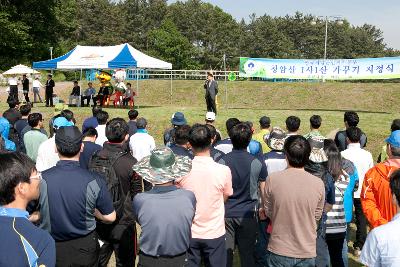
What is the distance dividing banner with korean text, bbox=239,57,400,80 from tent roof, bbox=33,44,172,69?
4979 mm

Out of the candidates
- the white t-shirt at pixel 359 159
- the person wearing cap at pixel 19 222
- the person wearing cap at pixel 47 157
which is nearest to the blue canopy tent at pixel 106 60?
the person wearing cap at pixel 47 157

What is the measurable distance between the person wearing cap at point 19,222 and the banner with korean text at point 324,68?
1994 cm

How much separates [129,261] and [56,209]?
1.42 meters

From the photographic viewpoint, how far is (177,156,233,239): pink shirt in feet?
13.4

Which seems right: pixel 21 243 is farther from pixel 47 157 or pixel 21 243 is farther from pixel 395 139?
pixel 47 157

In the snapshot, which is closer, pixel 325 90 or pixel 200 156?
pixel 200 156

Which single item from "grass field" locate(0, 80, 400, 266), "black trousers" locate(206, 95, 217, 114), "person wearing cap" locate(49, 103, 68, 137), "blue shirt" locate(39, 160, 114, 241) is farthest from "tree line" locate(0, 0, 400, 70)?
"blue shirt" locate(39, 160, 114, 241)

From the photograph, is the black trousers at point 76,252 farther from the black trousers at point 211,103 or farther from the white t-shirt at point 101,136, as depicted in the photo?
the black trousers at point 211,103

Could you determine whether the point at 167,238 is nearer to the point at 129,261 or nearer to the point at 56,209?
the point at 56,209

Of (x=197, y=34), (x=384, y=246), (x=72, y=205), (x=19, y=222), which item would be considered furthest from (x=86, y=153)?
(x=197, y=34)

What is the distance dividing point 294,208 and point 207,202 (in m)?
0.84

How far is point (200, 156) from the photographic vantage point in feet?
13.9

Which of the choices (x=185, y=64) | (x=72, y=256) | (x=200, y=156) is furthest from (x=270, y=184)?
(x=185, y=64)

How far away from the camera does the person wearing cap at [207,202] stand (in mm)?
4074
